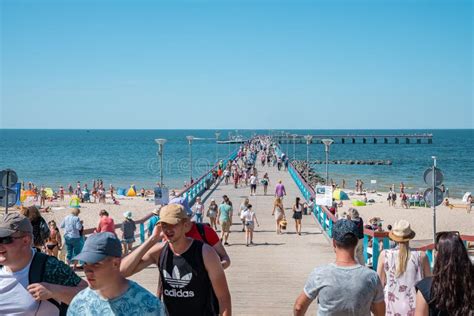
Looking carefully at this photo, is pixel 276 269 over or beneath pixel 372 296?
beneath

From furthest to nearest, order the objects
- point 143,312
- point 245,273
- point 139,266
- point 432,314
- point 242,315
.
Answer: point 245,273
point 242,315
point 139,266
point 432,314
point 143,312

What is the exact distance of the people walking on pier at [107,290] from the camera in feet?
10.9

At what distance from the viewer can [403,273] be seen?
206 inches

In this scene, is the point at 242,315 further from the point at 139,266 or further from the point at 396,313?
the point at 139,266

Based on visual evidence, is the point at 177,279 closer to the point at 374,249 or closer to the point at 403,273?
the point at 403,273

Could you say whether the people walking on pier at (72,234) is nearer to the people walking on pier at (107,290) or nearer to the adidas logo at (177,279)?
the adidas logo at (177,279)

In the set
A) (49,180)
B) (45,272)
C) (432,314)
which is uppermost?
(45,272)

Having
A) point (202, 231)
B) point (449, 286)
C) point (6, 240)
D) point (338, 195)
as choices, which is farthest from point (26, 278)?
point (338, 195)

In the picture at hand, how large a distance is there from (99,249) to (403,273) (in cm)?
292

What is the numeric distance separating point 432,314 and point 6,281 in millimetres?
2675

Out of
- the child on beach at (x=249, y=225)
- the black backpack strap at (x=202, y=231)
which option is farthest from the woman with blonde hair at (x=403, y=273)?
the child on beach at (x=249, y=225)

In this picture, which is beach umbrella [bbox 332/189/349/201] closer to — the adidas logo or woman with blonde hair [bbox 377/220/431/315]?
woman with blonde hair [bbox 377/220/431/315]

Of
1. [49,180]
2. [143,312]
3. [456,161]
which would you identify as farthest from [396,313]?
[456,161]

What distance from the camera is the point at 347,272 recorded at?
415 cm
